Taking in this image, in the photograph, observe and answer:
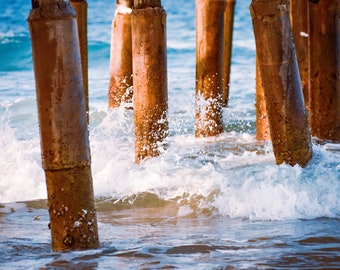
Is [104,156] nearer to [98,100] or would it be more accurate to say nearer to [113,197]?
[113,197]

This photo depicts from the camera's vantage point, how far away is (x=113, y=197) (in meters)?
7.26

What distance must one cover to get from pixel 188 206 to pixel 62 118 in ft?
7.79

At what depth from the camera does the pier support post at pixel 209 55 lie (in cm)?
998

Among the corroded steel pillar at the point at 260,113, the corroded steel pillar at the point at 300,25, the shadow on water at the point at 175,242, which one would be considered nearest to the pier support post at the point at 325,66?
the corroded steel pillar at the point at 260,113

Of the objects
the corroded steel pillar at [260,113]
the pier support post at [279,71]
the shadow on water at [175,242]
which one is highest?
the pier support post at [279,71]

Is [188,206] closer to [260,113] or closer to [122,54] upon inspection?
[260,113]

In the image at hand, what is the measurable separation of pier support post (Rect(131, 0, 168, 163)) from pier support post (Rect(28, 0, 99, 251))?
111 inches

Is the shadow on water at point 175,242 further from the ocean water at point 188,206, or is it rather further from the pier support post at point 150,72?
the pier support post at point 150,72

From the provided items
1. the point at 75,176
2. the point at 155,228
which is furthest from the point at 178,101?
the point at 75,176

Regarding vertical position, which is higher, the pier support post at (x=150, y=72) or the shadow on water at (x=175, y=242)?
the pier support post at (x=150, y=72)

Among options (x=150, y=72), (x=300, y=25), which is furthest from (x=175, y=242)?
(x=300, y=25)

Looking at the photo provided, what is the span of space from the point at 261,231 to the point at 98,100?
40.5 feet

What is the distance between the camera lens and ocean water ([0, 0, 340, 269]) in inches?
195

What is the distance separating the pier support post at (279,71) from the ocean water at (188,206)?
1.17ft
